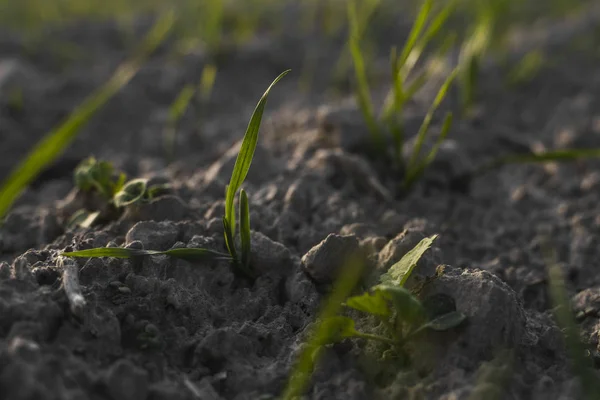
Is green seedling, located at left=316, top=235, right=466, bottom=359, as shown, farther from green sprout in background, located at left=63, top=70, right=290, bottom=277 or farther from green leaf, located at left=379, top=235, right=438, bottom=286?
green sprout in background, located at left=63, top=70, right=290, bottom=277

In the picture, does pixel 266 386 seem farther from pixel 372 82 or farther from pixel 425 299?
pixel 372 82

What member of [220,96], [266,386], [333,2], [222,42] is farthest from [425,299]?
[333,2]

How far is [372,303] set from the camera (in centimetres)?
86

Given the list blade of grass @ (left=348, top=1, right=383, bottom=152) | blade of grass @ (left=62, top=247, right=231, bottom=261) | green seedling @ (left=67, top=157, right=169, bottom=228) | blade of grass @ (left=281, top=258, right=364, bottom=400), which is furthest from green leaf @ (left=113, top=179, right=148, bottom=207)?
blade of grass @ (left=348, top=1, right=383, bottom=152)

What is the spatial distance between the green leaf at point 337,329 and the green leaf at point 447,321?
0.11 metres

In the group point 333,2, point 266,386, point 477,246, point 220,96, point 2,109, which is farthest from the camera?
point 333,2

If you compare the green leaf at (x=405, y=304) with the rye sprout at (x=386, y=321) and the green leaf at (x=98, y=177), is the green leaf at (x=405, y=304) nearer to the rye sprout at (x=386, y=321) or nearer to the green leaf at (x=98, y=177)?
the rye sprout at (x=386, y=321)

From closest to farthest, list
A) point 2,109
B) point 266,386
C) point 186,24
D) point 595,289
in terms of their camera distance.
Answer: point 266,386 < point 595,289 < point 2,109 < point 186,24

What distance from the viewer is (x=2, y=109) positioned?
6.57 ft

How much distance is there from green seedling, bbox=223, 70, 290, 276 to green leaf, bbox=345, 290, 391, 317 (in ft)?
0.79

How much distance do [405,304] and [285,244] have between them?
0.37 m

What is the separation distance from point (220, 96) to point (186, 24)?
0.77 m

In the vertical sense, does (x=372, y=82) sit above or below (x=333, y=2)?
below

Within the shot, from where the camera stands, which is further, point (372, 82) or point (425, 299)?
point (372, 82)
